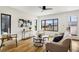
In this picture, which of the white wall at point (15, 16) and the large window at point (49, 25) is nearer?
the white wall at point (15, 16)

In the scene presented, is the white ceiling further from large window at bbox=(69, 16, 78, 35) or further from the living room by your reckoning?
large window at bbox=(69, 16, 78, 35)

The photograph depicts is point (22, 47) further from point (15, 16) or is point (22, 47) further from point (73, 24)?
point (73, 24)

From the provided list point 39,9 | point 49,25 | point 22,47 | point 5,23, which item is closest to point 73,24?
point 49,25

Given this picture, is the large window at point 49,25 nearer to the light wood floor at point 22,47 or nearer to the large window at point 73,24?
the large window at point 73,24

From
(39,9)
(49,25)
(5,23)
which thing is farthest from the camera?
(49,25)

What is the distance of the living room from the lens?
1.87 m

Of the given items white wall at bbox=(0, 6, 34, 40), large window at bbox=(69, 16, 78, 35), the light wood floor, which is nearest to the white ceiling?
white wall at bbox=(0, 6, 34, 40)

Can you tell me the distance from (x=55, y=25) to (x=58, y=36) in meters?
0.30

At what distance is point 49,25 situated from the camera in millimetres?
2131

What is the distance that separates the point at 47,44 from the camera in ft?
8.41

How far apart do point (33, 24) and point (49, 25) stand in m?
0.40

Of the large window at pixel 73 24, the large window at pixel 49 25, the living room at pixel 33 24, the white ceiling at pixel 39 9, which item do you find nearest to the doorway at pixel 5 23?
the living room at pixel 33 24

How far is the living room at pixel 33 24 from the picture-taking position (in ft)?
6.12
